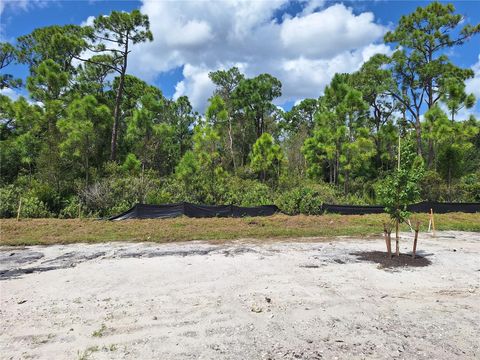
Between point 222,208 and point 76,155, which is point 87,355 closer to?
point 222,208

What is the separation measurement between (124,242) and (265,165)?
15.6m

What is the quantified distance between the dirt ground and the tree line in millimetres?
10467

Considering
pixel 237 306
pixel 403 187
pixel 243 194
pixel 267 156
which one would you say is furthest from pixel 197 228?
pixel 267 156

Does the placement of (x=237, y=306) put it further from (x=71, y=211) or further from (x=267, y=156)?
(x=267, y=156)

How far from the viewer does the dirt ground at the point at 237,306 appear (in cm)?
434

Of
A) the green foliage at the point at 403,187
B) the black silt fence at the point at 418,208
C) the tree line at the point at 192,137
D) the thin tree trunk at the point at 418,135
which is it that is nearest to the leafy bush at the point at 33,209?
the tree line at the point at 192,137

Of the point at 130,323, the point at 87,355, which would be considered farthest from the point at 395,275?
the point at 87,355

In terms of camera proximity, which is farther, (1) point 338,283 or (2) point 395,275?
(2) point 395,275

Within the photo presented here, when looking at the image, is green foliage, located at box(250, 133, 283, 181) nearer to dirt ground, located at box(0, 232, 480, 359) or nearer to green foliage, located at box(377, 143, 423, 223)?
dirt ground, located at box(0, 232, 480, 359)

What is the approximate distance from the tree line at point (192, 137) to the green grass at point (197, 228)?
112 inches

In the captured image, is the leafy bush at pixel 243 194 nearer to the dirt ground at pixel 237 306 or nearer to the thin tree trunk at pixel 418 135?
the dirt ground at pixel 237 306

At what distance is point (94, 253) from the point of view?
10211 millimetres

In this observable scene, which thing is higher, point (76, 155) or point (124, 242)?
point (76, 155)

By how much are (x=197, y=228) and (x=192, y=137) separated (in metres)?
9.95
